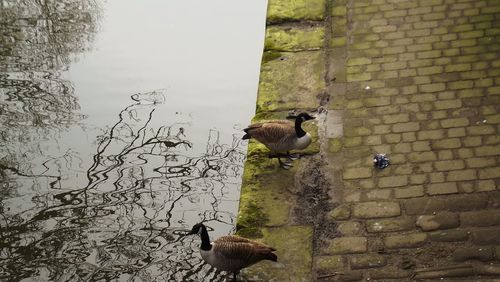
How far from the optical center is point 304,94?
324 inches

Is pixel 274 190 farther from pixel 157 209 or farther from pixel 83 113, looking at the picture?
pixel 83 113

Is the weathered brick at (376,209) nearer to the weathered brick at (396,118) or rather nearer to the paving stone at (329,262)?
the paving stone at (329,262)

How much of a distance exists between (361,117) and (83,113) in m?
3.93

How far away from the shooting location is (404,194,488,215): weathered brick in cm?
627

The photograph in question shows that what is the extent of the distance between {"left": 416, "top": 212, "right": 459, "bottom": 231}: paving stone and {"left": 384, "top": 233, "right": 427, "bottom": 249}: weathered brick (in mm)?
114

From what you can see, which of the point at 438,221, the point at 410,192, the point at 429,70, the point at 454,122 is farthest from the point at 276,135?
the point at 429,70

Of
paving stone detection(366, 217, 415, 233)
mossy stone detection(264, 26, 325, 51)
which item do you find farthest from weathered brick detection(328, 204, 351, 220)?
mossy stone detection(264, 26, 325, 51)

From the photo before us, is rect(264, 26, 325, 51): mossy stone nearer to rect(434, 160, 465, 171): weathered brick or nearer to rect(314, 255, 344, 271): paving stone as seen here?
rect(434, 160, 465, 171): weathered brick

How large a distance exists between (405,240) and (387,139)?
1510 millimetres

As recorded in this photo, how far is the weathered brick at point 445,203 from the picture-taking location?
20.6 feet

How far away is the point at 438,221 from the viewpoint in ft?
20.2

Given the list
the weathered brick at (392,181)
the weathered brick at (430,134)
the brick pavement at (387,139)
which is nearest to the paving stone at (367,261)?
the brick pavement at (387,139)

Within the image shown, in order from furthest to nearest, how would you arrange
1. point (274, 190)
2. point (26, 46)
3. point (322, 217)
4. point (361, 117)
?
point (26, 46) → point (361, 117) → point (274, 190) → point (322, 217)

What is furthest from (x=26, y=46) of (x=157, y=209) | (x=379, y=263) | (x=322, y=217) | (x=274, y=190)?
(x=379, y=263)
